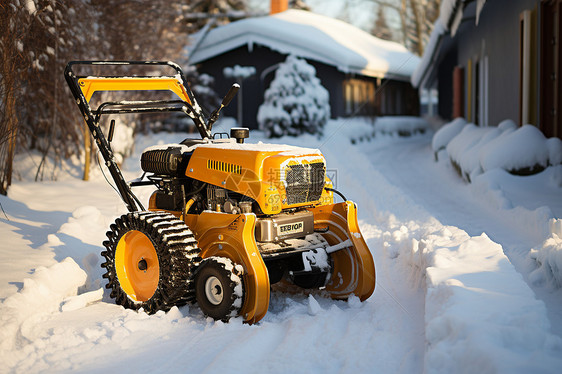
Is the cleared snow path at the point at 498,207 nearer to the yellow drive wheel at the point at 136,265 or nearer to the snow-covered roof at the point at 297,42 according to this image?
the yellow drive wheel at the point at 136,265

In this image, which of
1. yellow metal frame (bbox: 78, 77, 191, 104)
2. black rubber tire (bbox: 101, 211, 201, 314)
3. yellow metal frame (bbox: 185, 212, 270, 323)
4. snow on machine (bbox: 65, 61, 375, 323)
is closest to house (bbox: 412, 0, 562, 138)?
snow on machine (bbox: 65, 61, 375, 323)

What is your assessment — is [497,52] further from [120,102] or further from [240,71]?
[240,71]

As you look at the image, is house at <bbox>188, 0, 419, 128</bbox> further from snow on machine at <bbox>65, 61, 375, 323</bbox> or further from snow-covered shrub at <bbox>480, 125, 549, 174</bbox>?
snow on machine at <bbox>65, 61, 375, 323</bbox>

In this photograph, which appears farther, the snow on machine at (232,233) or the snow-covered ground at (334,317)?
the snow on machine at (232,233)

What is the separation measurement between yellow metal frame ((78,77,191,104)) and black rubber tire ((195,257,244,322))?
7.31ft

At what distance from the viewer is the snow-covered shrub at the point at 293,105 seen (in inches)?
813

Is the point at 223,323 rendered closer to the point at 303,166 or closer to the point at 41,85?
the point at 303,166

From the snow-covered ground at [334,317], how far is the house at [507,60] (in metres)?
3.22

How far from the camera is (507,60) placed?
13891 millimetres

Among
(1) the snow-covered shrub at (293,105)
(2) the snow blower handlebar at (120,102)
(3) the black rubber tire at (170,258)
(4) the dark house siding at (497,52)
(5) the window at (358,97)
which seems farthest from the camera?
(5) the window at (358,97)

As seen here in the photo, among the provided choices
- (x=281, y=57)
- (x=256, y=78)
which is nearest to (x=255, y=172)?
(x=281, y=57)

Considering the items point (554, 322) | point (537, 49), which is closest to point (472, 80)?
point (537, 49)

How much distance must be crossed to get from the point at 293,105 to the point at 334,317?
16.1 m

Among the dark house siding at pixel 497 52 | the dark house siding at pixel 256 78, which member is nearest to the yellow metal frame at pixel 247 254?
the dark house siding at pixel 497 52
